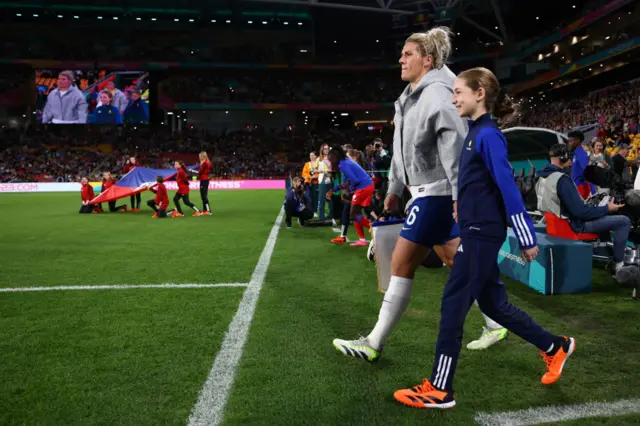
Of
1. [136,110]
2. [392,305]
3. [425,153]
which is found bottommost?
[392,305]

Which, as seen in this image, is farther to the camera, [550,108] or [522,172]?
[550,108]

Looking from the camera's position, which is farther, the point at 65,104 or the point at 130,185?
the point at 65,104

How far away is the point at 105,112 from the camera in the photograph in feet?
147

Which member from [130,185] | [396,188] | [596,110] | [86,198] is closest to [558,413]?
[396,188]

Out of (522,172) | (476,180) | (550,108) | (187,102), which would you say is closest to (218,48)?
(187,102)

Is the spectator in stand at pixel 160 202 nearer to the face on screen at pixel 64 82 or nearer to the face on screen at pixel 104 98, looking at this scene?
the face on screen at pixel 104 98

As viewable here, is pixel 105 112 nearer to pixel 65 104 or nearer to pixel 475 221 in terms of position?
pixel 65 104

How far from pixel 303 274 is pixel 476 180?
4125 mm

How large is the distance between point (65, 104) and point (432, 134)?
4838cm

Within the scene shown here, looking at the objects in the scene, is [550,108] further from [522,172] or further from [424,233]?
[424,233]

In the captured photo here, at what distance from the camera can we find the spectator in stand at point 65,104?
44.8m

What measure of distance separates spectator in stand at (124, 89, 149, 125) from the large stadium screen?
9cm

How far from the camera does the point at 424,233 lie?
321cm

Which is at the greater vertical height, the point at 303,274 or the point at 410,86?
the point at 410,86
